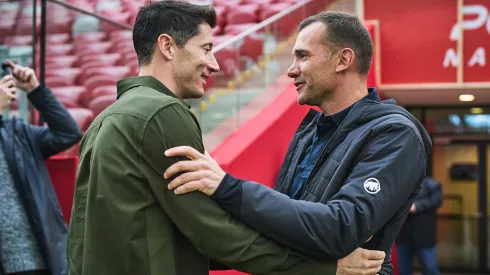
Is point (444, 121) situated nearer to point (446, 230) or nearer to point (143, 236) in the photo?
point (446, 230)

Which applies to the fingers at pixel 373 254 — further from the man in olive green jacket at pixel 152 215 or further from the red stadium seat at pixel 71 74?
the red stadium seat at pixel 71 74

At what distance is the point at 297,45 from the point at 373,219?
766 millimetres

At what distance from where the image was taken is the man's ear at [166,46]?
2318 mm

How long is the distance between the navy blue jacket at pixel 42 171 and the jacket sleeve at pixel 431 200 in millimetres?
4708

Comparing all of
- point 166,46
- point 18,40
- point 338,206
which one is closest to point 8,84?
point 18,40

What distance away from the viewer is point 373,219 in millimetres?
2174

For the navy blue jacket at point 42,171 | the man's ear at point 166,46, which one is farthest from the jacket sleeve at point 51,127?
the man's ear at point 166,46

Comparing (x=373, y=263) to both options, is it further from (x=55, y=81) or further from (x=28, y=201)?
→ (x=55, y=81)

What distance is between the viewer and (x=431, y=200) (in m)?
8.11

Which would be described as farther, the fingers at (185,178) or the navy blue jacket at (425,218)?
the navy blue jacket at (425,218)

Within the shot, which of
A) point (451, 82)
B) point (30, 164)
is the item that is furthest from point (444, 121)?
point (30, 164)

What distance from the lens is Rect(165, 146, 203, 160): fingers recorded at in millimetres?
2049

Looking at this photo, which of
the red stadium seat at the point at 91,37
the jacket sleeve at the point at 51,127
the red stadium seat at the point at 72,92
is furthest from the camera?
the red stadium seat at the point at 91,37

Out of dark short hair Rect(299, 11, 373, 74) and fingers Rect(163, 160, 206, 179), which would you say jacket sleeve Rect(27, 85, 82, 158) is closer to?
dark short hair Rect(299, 11, 373, 74)
